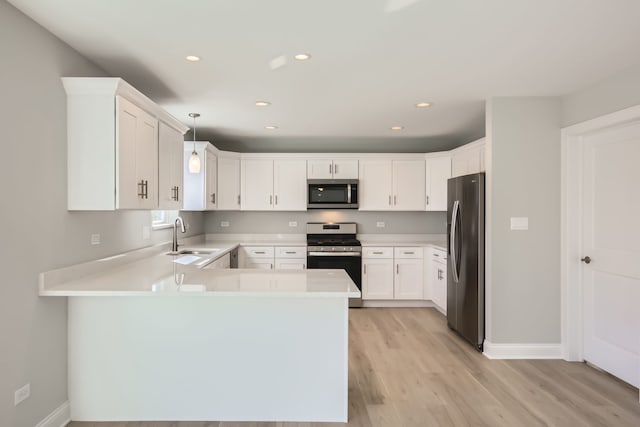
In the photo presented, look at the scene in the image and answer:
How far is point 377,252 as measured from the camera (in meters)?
5.55

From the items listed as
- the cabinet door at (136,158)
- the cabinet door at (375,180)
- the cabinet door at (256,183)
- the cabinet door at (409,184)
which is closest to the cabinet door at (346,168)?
the cabinet door at (375,180)

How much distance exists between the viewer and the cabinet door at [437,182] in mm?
5535

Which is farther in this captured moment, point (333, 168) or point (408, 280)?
point (333, 168)

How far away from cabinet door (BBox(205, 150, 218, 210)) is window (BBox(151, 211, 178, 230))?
492 millimetres

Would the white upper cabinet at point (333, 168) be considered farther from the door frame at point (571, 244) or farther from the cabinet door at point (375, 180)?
the door frame at point (571, 244)

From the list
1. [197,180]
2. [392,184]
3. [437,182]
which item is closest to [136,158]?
[197,180]

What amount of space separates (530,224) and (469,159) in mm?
1350

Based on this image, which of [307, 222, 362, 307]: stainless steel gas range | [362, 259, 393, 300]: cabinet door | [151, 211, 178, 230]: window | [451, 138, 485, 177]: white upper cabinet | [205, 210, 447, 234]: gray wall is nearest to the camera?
[151, 211, 178, 230]: window

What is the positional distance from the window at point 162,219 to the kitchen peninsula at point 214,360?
167cm

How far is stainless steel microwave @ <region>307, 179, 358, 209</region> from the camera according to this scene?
564cm

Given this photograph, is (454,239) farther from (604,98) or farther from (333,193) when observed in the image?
(333,193)

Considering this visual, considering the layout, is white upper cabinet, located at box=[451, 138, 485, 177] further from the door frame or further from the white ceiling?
the door frame

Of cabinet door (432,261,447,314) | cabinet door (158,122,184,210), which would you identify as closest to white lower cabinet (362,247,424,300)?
cabinet door (432,261,447,314)

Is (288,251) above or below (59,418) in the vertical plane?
above
